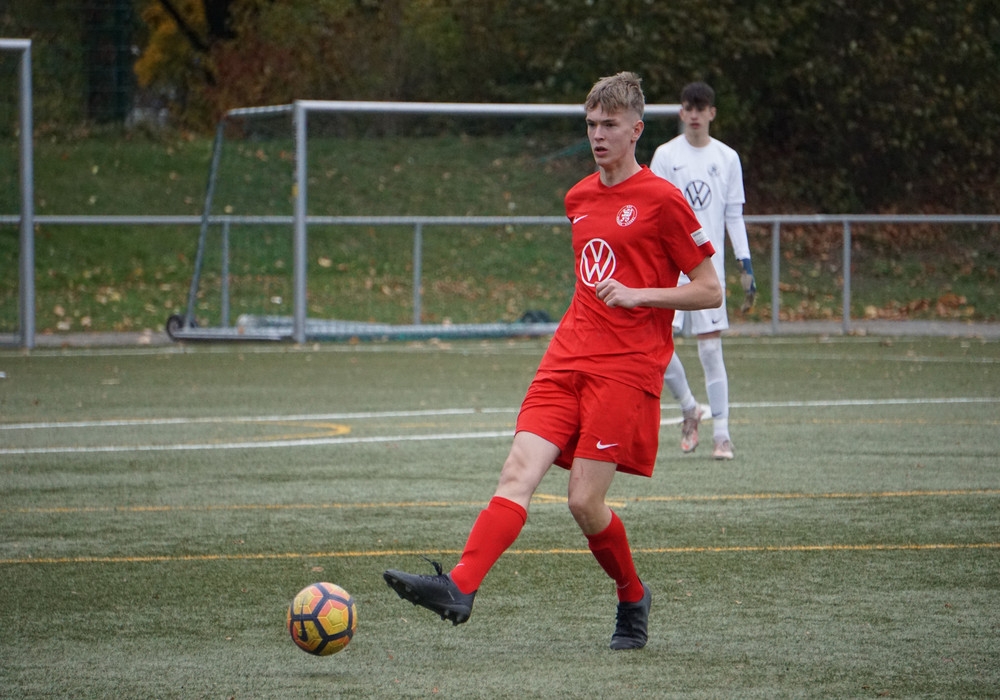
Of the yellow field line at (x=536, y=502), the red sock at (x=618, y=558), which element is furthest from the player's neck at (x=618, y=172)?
the yellow field line at (x=536, y=502)

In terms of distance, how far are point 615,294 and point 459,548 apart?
7.31 ft

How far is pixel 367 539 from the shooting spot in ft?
23.1

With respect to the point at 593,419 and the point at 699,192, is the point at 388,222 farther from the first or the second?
the point at 593,419

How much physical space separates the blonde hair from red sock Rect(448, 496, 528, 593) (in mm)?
1344

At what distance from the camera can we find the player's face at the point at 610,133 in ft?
16.7

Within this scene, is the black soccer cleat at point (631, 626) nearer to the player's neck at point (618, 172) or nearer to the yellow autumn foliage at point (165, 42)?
the player's neck at point (618, 172)

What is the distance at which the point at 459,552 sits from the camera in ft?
22.1

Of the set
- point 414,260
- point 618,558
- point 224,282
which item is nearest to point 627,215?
point 618,558

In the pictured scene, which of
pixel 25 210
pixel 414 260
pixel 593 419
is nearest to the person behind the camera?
pixel 593 419

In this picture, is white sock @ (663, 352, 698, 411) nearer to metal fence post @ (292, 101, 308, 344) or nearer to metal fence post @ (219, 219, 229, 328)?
metal fence post @ (292, 101, 308, 344)

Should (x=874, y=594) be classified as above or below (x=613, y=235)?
below

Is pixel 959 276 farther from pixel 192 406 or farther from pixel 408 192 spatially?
pixel 192 406

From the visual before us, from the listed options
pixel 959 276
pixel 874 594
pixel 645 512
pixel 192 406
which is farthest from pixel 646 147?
pixel 874 594

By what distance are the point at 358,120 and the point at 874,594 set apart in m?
20.5
